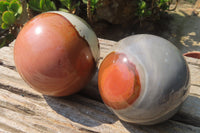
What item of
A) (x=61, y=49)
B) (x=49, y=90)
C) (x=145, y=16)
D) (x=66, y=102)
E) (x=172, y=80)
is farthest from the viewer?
(x=145, y=16)

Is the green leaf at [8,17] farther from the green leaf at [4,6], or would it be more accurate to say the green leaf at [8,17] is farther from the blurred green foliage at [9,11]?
the green leaf at [4,6]

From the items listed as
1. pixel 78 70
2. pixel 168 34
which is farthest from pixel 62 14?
pixel 168 34

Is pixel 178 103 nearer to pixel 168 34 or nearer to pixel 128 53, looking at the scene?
pixel 128 53

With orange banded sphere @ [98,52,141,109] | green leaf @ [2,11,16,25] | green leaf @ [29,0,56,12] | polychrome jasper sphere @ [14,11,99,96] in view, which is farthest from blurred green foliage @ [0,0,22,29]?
orange banded sphere @ [98,52,141,109]

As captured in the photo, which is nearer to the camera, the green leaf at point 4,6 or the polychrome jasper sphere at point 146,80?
the polychrome jasper sphere at point 146,80

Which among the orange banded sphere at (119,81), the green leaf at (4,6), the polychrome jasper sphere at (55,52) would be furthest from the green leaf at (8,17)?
the orange banded sphere at (119,81)

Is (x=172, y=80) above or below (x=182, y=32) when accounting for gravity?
above

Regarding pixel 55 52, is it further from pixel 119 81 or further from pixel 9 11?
pixel 9 11

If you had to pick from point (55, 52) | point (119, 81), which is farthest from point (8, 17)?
point (119, 81)
